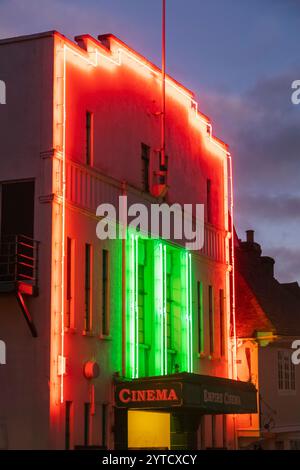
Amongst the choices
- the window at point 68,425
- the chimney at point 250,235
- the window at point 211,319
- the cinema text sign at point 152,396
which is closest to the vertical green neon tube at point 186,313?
the window at point 211,319

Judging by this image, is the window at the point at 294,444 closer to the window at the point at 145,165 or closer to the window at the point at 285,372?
the window at the point at 285,372

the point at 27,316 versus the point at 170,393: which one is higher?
the point at 27,316

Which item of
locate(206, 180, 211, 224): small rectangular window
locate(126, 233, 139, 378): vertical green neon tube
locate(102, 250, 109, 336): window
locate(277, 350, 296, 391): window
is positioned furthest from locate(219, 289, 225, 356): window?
locate(102, 250, 109, 336): window

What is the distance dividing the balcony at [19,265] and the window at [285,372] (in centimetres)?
1804

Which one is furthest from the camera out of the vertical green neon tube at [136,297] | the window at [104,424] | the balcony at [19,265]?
the vertical green neon tube at [136,297]

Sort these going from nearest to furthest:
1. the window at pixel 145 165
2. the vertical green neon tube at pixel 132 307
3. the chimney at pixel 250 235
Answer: the vertical green neon tube at pixel 132 307, the window at pixel 145 165, the chimney at pixel 250 235

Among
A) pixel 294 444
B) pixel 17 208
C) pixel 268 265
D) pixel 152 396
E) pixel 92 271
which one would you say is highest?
pixel 268 265

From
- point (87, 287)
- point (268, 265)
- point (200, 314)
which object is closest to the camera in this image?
point (87, 287)

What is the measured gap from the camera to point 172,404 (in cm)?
→ 2852

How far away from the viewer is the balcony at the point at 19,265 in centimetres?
2605

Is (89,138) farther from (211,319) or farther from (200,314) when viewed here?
(211,319)

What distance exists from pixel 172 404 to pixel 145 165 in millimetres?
8390

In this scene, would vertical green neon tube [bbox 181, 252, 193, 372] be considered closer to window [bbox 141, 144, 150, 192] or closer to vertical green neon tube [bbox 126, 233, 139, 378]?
window [bbox 141, 144, 150, 192]

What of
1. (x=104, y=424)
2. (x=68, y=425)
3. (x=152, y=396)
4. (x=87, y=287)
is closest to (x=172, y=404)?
(x=152, y=396)
